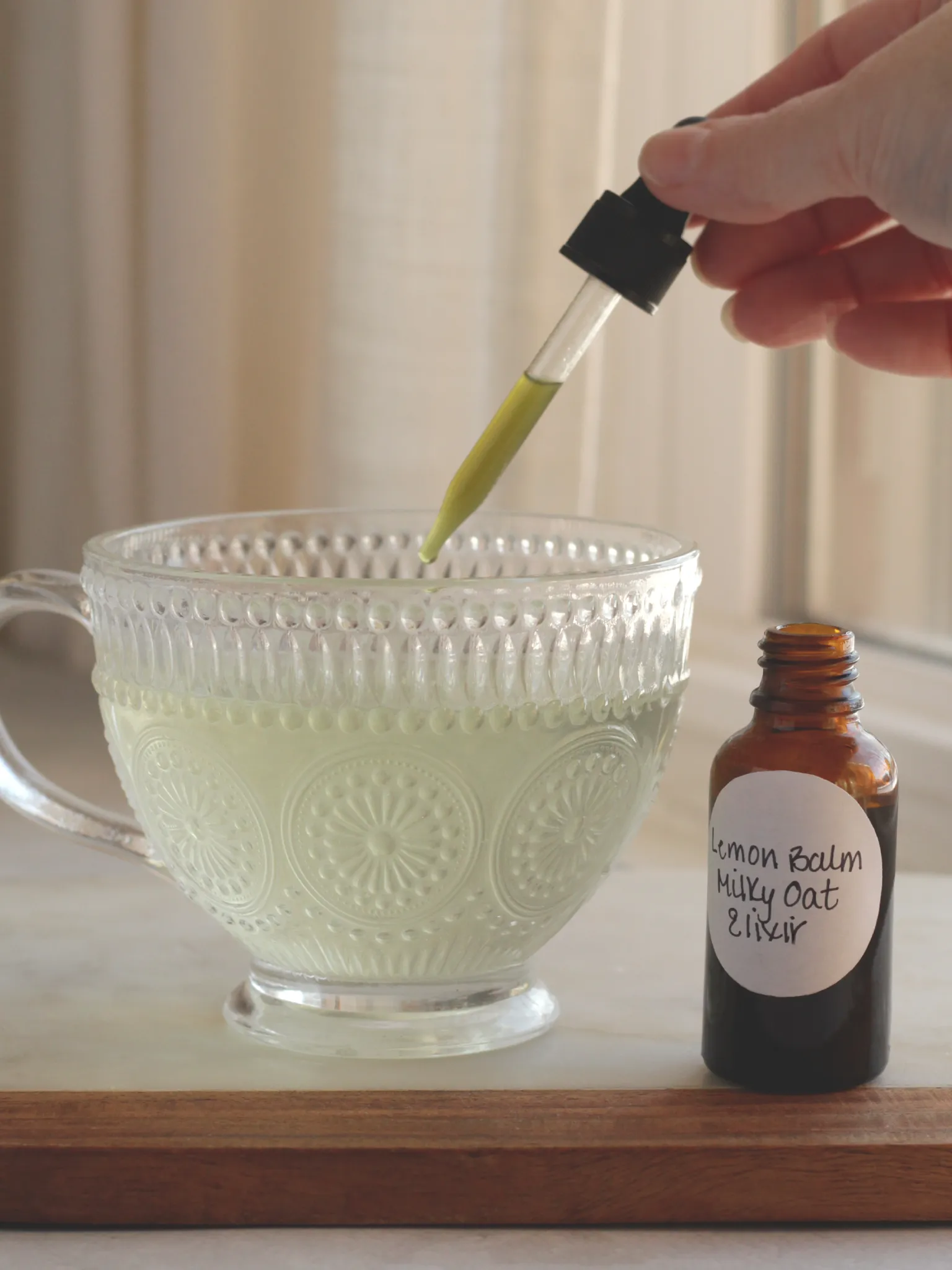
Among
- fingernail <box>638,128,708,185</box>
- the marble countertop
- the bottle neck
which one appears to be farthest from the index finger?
the marble countertop

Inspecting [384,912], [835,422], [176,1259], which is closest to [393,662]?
[384,912]

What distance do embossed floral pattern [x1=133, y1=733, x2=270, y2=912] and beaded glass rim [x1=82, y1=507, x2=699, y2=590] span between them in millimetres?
71

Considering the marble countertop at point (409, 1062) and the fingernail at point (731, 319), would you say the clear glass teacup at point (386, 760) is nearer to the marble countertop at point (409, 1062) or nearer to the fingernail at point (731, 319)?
the marble countertop at point (409, 1062)

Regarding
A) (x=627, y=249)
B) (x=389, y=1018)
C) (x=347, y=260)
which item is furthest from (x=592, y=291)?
(x=347, y=260)

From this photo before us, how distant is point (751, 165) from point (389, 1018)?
37 cm

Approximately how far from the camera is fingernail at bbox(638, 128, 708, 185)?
0.63 m

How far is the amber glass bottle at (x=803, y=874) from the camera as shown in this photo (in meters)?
0.56

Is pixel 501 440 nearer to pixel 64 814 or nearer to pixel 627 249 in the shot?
pixel 627 249

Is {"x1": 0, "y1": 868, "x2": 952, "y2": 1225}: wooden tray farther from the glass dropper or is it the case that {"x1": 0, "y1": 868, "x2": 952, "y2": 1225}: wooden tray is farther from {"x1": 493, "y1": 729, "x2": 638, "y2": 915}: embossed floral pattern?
the glass dropper

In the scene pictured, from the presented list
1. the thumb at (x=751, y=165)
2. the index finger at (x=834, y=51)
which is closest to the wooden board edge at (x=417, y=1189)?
the thumb at (x=751, y=165)

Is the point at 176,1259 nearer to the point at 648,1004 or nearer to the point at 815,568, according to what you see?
the point at 648,1004

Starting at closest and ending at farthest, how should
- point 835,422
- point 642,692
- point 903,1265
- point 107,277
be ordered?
point 903,1265 → point 642,692 → point 835,422 → point 107,277

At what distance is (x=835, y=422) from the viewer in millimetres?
1290

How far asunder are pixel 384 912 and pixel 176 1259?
14 cm
